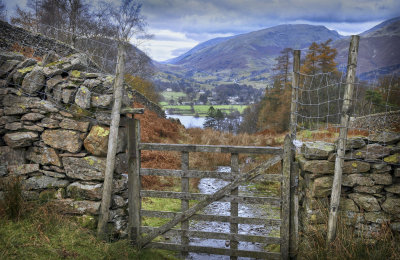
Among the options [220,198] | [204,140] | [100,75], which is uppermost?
[100,75]

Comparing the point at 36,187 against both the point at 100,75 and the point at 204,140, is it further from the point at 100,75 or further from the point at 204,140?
the point at 204,140

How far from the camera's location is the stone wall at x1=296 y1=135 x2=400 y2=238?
4.53 m

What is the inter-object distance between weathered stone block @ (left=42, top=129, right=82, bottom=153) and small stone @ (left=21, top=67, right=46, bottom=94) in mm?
859

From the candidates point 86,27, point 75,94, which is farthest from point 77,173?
point 86,27

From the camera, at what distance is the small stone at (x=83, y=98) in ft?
16.5

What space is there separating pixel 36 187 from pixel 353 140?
17.9 ft

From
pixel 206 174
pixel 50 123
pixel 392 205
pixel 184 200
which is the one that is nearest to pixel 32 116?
pixel 50 123

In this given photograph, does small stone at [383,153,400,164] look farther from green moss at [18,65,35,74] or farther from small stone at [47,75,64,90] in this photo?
green moss at [18,65,35,74]

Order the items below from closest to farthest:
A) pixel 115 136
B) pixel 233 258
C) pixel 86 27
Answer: pixel 115 136, pixel 233 258, pixel 86 27

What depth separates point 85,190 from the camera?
5105 millimetres

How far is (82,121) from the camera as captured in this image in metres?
5.06

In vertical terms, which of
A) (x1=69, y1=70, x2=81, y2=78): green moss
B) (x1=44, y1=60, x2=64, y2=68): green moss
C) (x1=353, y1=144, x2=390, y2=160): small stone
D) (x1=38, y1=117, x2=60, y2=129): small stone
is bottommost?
(x1=353, y1=144, x2=390, y2=160): small stone

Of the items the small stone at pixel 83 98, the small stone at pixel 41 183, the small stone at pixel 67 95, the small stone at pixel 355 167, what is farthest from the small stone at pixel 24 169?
the small stone at pixel 355 167

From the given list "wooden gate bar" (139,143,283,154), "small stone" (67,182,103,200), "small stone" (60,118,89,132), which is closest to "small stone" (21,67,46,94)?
"small stone" (60,118,89,132)
